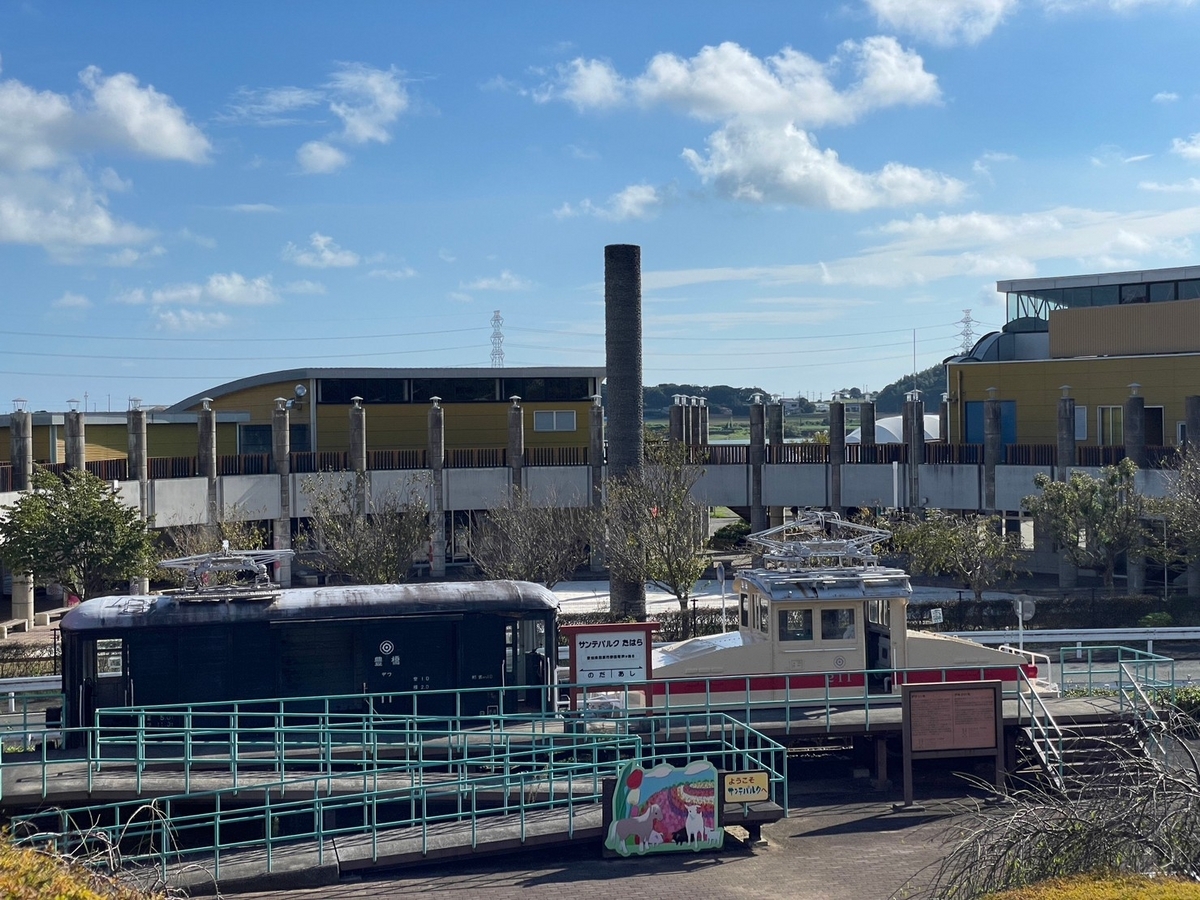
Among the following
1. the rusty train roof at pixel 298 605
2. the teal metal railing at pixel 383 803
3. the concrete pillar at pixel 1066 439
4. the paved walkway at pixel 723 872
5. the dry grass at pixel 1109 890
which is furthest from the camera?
the concrete pillar at pixel 1066 439

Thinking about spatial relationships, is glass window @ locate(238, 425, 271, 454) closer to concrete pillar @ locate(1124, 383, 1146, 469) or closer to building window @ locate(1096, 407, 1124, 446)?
building window @ locate(1096, 407, 1124, 446)

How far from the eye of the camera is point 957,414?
54.8 meters

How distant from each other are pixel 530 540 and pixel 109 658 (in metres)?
19.1

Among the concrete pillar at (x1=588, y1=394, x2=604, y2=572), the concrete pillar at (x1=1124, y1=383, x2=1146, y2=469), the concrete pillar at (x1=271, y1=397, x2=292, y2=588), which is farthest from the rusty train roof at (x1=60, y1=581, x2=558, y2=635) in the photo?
the concrete pillar at (x1=1124, y1=383, x2=1146, y2=469)

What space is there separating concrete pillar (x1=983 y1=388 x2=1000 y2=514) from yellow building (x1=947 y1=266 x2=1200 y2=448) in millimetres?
1752

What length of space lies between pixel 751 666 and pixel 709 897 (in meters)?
6.64

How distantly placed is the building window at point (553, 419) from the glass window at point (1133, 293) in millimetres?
24071

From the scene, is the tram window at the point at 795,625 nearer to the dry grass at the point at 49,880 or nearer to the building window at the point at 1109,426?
the dry grass at the point at 49,880

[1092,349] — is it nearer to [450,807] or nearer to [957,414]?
[957,414]

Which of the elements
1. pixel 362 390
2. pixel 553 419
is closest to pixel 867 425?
pixel 553 419

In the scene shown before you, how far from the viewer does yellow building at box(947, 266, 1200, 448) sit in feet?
157

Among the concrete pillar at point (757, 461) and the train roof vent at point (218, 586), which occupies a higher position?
the concrete pillar at point (757, 461)

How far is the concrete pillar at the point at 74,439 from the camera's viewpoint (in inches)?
1658

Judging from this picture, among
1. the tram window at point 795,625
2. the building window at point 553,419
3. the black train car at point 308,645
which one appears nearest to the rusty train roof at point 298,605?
the black train car at point 308,645
